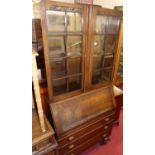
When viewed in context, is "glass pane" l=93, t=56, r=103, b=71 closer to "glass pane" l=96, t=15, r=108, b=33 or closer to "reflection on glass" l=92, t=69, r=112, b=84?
"reflection on glass" l=92, t=69, r=112, b=84

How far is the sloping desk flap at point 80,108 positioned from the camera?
1371 mm

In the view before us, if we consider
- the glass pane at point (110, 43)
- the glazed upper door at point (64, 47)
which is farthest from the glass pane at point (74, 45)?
the glass pane at point (110, 43)

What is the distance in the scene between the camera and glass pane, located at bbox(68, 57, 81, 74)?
1.39 metres

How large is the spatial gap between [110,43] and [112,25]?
202mm

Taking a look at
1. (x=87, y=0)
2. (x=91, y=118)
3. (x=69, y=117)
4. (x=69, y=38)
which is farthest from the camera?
(x=87, y=0)

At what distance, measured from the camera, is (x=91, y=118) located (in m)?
1.55

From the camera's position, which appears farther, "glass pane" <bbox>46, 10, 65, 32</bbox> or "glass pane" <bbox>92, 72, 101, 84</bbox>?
"glass pane" <bbox>92, 72, 101, 84</bbox>

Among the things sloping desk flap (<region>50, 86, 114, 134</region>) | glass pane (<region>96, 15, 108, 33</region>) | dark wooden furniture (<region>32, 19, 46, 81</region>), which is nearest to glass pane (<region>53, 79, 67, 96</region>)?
sloping desk flap (<region>50, 86, 114, 134</region>)

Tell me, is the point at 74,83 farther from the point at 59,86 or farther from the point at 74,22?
the point at 74,22

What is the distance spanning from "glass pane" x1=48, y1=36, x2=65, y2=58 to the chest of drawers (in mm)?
491
